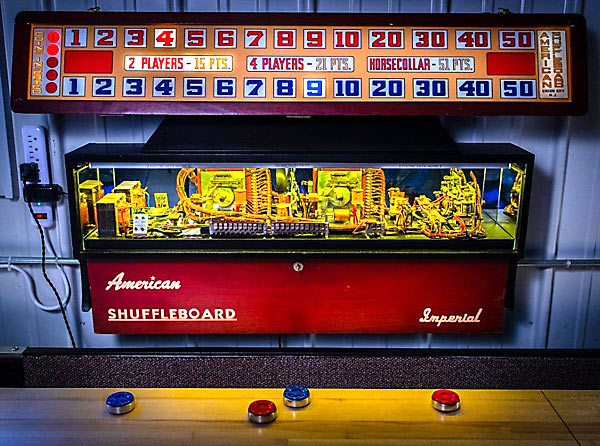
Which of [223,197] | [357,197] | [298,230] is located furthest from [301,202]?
[223,197]

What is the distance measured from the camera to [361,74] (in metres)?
3.09

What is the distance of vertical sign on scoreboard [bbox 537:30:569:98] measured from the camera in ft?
10.2

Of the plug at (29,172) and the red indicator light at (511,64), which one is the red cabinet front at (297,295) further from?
the red indicator light at (511,64)

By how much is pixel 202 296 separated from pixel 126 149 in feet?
2.79

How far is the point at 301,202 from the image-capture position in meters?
3.22

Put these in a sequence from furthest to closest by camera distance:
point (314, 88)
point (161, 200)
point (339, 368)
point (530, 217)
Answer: point (530, 217)
point (161, 200)
point (314, 88)
point (339, 368)

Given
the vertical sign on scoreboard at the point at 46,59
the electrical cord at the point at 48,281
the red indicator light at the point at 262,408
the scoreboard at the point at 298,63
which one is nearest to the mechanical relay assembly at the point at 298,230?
the scoreboard at the point at 298,63

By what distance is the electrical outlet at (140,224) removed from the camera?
321 centimetres

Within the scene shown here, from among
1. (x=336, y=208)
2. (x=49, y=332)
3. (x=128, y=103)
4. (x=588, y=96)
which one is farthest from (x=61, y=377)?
(x=588, y=96)

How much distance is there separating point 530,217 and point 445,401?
198 cm

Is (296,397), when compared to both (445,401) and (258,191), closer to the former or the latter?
(445,401)

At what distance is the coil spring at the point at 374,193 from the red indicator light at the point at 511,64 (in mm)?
753

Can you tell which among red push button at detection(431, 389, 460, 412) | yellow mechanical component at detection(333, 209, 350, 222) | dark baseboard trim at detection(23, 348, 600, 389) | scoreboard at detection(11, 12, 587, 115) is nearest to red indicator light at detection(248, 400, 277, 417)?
red push button at detection(431, 389, 460, 412)

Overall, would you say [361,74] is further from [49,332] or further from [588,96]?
[49,332]
